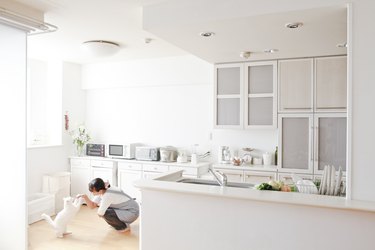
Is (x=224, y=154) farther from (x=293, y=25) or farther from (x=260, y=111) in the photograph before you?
(x=293, y=25)

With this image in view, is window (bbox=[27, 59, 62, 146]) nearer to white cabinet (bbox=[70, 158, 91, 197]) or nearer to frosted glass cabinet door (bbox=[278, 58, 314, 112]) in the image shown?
white cabinet (bbox=[70, 158, 91, 197])

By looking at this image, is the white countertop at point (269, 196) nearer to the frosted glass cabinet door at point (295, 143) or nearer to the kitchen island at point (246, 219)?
the kitchen island at point (246, 219)

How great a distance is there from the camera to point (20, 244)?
3.21 metres

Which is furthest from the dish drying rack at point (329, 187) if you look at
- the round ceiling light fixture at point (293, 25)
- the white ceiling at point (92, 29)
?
the white ceiling at point (92, 29)

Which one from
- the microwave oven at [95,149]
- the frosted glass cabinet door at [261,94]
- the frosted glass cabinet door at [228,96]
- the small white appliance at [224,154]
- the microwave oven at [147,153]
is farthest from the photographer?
the microwave oven at [95,149]

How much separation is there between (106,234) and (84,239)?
0.98ft

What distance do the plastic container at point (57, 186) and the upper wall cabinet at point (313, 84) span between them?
3770 millimetres

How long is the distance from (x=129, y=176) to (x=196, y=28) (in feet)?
10.5

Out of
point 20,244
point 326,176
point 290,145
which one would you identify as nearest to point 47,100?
point 20,244

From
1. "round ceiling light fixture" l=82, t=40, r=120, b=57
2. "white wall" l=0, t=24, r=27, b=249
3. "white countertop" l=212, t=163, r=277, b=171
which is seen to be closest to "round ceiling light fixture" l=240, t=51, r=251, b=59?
"white countertop" l=212, t=163, r=277, b=171

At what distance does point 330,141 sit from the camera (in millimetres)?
3979

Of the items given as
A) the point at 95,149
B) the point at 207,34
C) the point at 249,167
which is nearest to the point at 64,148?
the point at 95,149

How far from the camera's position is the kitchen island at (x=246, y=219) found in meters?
2.06

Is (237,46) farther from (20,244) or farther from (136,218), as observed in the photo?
(20,244)
